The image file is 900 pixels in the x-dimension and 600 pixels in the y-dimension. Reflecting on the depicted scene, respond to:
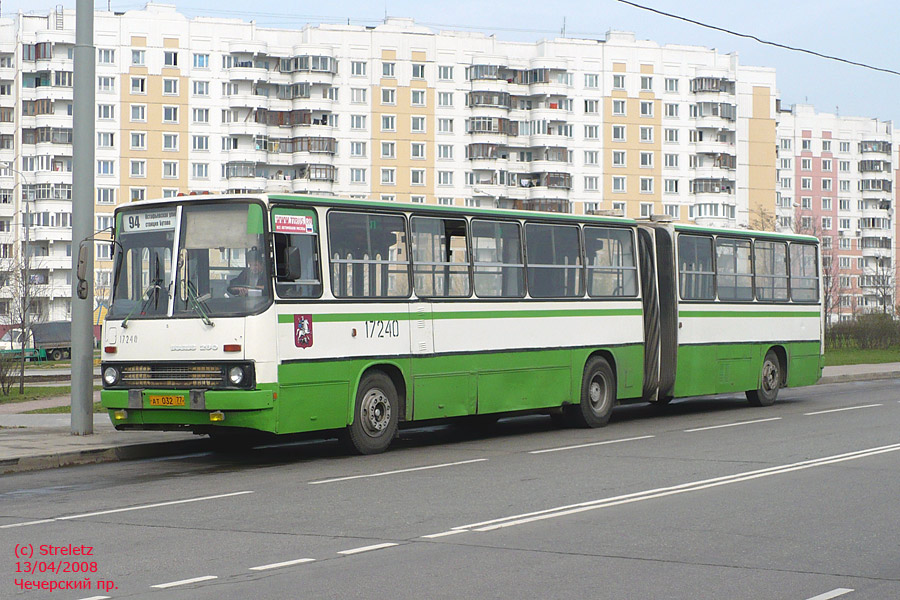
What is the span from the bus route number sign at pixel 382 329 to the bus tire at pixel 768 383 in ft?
32.6

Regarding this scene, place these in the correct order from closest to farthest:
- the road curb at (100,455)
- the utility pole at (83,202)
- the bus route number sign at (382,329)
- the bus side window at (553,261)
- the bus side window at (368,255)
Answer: the road curb at (100,455) → the bus side window at (368,255) → the bus route number sign at (382,329) → the utility pole at (83,202) → the bus side window at (553,261)

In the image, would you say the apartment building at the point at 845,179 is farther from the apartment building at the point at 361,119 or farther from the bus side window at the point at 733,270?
the bus side window at the point at 733,270

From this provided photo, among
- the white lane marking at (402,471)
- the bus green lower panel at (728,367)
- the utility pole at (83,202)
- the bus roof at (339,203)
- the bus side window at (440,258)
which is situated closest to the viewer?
the white lane marking at (402,471)

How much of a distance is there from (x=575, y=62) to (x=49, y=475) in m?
104

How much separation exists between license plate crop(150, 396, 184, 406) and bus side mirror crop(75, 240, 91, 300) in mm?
2293

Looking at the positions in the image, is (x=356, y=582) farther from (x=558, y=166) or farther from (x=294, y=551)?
(x=558, y=166)

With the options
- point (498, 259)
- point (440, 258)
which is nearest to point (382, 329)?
point (440, 258)

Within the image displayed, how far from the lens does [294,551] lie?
29.2 feet

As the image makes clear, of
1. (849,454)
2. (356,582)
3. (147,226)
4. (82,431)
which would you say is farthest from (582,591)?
(82,431)

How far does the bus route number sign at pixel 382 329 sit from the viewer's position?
15734 millimetres

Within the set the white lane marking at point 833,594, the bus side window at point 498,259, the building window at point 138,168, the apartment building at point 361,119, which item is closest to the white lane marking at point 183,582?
the white lane marking at point 833,594

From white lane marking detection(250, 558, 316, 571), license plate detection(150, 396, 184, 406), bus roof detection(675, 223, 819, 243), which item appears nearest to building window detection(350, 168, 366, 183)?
bus roof detection(675, 223, 819, 243)

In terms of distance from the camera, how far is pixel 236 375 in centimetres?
1443

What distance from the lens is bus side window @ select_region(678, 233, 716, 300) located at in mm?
21969
